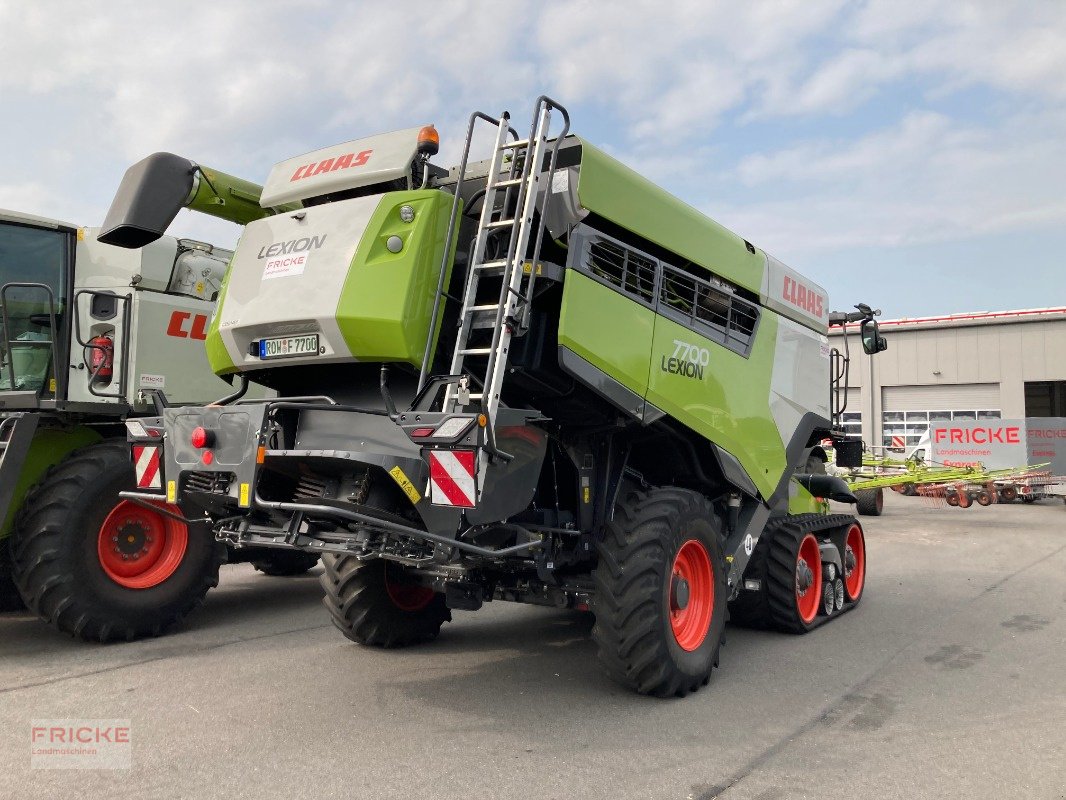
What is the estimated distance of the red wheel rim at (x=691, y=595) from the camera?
5.21 meters

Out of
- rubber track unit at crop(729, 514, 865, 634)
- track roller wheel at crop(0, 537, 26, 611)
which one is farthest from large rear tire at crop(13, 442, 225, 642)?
rubber track unit at crop(729, 514, 865, 634)

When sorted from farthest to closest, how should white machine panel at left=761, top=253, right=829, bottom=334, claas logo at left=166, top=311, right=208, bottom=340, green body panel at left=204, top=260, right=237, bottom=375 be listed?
claas logo at left=166, top=311, right=208, bottom=340 → white machine panel at left=761, top=253, right=829, bottom=334 → green body panel at left=204, top=260, right=237, bottom=375

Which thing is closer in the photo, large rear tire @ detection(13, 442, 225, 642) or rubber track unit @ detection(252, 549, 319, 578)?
large rear tire @ detection(13, 442, 225, 642)

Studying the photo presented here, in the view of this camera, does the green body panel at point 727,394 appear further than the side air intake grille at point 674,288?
Yes

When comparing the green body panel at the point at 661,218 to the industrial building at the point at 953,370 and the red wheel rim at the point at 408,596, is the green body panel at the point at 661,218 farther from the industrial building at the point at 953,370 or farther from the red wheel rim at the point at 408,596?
the industrial building at the point at 953,370

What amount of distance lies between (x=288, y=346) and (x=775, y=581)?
4.14m

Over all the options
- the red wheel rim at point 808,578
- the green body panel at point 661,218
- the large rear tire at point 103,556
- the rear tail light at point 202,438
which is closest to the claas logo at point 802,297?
the green body panel at point 661,218

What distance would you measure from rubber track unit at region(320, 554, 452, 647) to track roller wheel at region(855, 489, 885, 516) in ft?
44.5

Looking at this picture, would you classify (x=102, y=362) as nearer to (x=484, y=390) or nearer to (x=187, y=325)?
(x=187, y=325)

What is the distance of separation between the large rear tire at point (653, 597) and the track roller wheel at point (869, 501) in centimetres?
1329

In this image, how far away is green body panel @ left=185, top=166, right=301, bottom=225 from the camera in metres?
5.37

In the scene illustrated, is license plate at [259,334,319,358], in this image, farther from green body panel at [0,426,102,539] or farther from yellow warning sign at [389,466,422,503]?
green body panel at [0,426,102,539]

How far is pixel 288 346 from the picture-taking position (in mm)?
4633

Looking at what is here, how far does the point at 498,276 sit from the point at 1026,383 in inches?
1380
